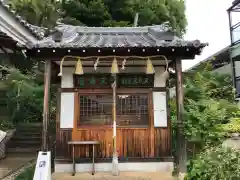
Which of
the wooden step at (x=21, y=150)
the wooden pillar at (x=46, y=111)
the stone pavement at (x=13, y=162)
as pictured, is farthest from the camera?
the wooden step at (x=21, y=150)

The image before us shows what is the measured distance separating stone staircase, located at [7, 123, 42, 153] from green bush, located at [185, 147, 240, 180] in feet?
28.6

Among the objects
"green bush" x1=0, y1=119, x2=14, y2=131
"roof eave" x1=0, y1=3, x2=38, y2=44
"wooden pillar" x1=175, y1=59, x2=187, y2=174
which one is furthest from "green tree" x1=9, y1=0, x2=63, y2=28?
"wooden pillar" x1=175, y1=59, x2=187, y2=174

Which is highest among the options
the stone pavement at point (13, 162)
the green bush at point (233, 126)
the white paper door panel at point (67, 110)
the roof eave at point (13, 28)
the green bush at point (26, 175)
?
the roof eave at point (13, 28)

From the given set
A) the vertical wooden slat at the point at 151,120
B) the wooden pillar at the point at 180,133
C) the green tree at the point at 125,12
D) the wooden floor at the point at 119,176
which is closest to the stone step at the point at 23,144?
the wooden floor at the point at 119,176

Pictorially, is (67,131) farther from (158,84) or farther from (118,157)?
(158,84)

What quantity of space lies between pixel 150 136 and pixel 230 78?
10.1 meters

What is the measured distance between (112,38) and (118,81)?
1.77 m

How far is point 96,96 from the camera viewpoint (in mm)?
9469

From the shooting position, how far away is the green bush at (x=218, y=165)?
595 centimetres

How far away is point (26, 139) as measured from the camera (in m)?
14.0

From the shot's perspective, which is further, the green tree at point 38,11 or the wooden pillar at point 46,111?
the green tree at point 38,11

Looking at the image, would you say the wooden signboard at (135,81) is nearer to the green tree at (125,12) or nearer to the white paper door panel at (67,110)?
the white paper door panel at (67,110)

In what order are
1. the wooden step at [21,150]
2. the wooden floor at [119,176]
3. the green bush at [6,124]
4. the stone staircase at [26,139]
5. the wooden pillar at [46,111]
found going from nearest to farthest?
1. the wooden pillar at [46,111]
2. the wooden floor at [119,176]
3. the wooden step at [21,150]
4. the stone staircase at [26,139]
5. the green bush at [6,124]

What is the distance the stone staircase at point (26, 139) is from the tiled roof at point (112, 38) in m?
6.04
